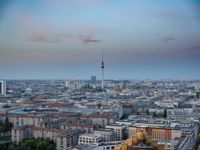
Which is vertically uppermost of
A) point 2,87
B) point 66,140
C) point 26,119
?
point 2,87

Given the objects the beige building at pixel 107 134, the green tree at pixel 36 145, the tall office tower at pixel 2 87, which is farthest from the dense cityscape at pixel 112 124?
the tall office tower at pixel 2 87

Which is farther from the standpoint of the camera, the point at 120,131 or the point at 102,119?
the point at 102,119

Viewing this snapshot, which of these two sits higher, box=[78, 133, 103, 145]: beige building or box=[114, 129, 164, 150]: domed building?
box=[114, 129, 164, 150]: domed building

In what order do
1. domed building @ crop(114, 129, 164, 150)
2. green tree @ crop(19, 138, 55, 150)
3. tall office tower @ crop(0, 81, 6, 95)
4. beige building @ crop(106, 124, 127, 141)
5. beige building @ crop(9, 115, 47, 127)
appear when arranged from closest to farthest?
domed building @ crop(114, 129, 164, 150) → green tree @ crop(19, 138, 55, 150) → beige building @ crop(106, 124, 127, 141) → beige building @ crop(9, 115, 47, 127) → tall office tower @ crop(0, 81, 6, 95)

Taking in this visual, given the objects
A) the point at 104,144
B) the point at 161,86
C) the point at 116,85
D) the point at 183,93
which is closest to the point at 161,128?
the point at 104,144

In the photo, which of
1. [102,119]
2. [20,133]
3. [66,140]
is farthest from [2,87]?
[66,140]

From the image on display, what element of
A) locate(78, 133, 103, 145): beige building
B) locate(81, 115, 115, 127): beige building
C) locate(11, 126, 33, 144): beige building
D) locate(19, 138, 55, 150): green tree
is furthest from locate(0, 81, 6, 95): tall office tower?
locate(19, 138, 55, 150): green tree

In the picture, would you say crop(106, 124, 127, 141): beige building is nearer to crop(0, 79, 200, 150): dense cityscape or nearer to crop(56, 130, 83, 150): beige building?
crop(0, 79, 200, 150): dense cityscape

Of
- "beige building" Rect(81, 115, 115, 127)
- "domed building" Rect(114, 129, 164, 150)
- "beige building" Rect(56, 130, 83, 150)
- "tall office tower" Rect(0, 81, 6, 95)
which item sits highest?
"tall office tower" Rect(0, 81, 6, 95)

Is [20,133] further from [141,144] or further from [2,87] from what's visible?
[2,87]

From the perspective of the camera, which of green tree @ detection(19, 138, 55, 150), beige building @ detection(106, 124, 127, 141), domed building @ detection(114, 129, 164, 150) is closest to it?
domed building @ detection(114, 129, 164, 150)

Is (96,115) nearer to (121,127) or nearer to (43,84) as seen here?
(121,127)
